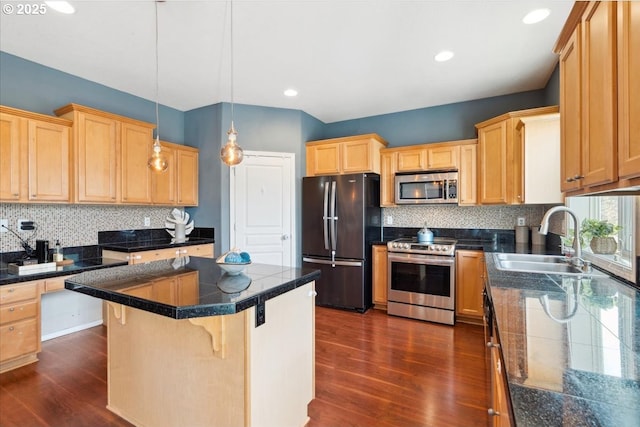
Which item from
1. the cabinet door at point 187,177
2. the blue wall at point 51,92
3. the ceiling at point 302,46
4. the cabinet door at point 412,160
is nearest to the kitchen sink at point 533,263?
the cabinet door at point 412,160

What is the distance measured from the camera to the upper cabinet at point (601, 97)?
96 cm

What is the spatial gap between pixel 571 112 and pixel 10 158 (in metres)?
4.21

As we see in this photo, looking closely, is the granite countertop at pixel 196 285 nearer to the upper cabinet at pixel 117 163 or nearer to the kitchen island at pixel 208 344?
the kitchen island at pixel 208 344

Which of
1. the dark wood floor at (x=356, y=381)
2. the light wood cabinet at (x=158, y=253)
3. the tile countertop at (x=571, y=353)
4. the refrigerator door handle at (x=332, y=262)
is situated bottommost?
the dark wood floor at (x=356, y=381)

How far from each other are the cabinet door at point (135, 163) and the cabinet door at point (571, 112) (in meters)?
4.03

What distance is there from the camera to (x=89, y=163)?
3086 millimetres

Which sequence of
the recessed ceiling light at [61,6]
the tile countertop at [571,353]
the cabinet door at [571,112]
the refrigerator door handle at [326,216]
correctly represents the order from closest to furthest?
1. the tile countertop at [571,353]
2. the cabinet door at [571,112]
3. the recessed ceiling light at [61,6]
4. the refrigerator door handle at [326,216]

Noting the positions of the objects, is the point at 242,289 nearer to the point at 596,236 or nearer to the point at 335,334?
the point at 335,334

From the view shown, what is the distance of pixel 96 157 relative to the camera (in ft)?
10.3

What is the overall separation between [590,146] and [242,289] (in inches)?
69.2

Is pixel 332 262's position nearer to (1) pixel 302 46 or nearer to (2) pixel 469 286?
(2) pixel 469 286

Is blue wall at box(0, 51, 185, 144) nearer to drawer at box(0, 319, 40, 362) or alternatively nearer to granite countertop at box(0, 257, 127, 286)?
granite countertop at box(0, 257, 127, 286)

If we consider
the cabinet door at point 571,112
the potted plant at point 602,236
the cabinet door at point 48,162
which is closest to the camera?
the cabinet door at point 571,112

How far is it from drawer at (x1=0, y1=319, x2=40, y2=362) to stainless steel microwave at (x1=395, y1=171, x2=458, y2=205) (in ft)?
13.2
